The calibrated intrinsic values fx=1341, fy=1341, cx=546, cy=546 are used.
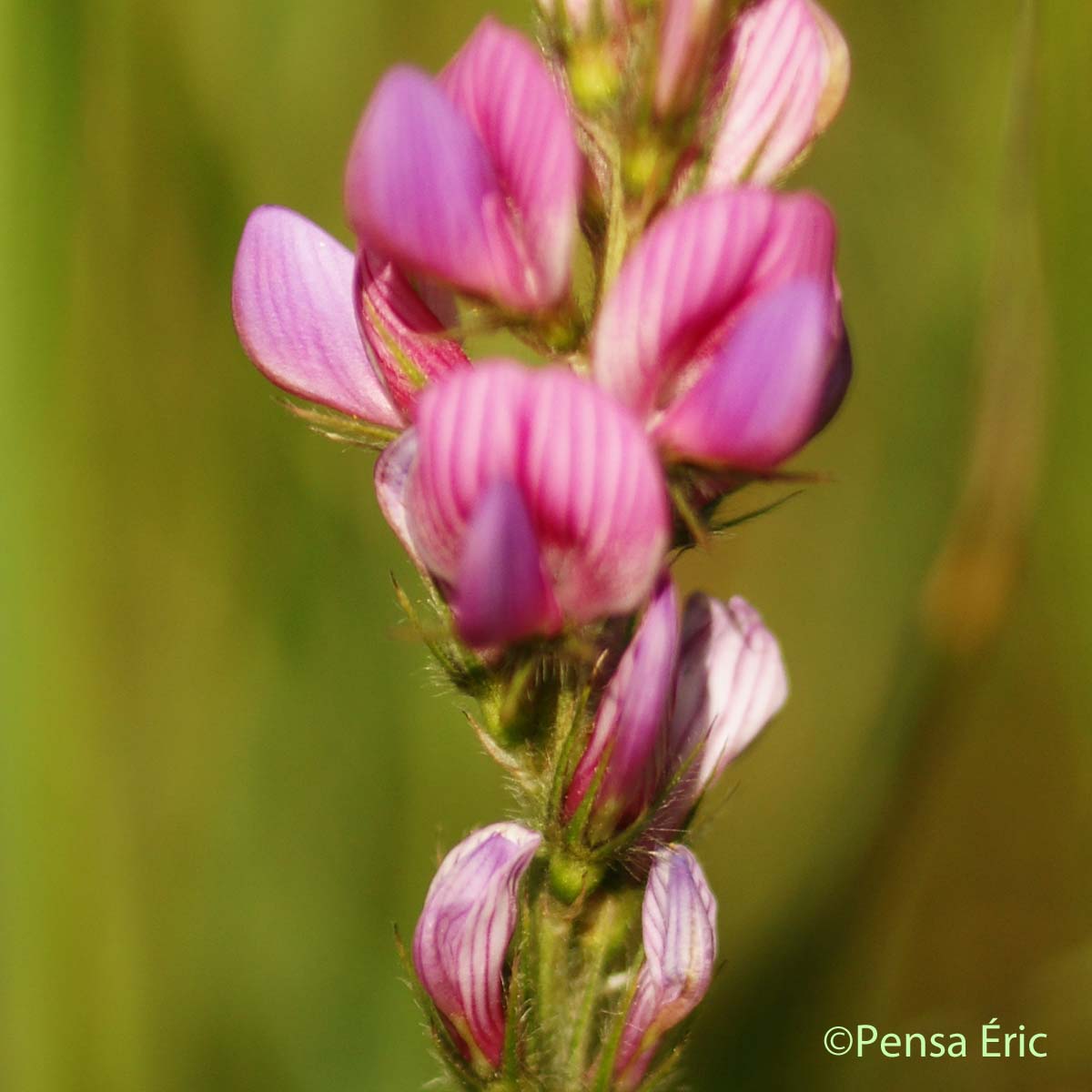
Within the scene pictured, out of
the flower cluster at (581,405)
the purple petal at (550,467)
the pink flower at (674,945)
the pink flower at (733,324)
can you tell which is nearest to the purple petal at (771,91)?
the flower cluster at (581,405)

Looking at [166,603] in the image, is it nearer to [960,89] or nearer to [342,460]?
[342,460]

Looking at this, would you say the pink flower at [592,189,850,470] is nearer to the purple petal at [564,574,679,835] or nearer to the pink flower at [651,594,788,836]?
the purple petal at [564,574,679,835]

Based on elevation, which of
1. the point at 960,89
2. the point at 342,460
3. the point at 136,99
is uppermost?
the point at 136,99

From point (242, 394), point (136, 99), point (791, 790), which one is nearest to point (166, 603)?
point (242, 394)

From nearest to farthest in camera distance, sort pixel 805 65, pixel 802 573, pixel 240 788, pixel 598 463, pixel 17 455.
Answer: pixel 598 463 → pixel 805 65 → pixel 17 455 → pixel 240 788 → pixel 802 573

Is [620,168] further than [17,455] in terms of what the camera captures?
No
